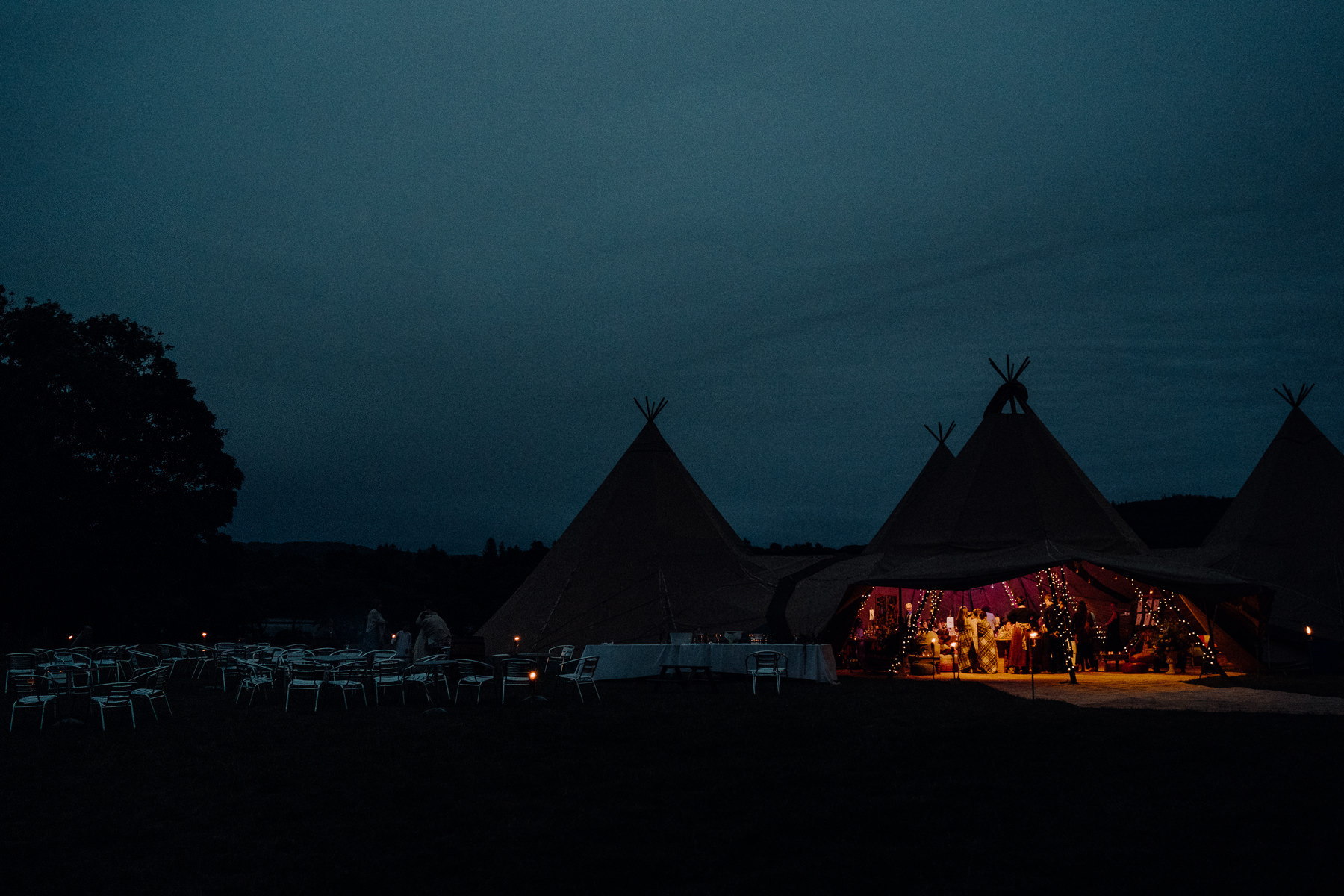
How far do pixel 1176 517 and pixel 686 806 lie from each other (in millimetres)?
50473

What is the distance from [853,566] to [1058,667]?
12.8 ft

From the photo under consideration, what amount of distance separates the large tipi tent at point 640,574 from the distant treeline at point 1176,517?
27779 mm

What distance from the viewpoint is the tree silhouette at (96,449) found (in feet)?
72.2

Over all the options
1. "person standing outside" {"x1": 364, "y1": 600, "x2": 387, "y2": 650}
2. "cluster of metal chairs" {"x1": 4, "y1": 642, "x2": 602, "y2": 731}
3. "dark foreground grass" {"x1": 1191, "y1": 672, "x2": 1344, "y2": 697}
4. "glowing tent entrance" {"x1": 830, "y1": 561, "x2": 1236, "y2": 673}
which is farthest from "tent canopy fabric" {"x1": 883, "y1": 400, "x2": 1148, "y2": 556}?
"person standing outside" {"x1": 364, "y1": 600, "x2": 387, "y2": 650}

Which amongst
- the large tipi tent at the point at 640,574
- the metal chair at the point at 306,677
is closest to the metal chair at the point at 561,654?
the large tipi tent at the point at 640,574

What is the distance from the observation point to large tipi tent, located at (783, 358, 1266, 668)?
15617 mm

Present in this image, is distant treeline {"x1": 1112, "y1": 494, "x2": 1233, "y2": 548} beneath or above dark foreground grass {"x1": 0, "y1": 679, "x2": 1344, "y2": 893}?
above

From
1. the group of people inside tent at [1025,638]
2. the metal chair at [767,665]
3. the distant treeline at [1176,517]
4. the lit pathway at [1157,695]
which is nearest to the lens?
the lit pathway at [1157,695]

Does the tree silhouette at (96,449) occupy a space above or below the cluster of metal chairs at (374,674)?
above

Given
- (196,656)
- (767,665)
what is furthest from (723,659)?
(196,656)

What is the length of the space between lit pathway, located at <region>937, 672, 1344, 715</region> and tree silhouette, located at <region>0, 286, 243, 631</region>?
1879 centimetres

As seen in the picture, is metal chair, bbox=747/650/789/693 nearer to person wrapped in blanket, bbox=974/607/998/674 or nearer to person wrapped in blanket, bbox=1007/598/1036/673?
person wrapped in blanket, bbox=974/607/998/674

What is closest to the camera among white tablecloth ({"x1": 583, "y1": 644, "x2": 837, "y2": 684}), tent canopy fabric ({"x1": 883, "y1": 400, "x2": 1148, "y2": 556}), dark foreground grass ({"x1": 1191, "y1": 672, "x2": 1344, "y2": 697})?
dark foreground grass ({"x1": 1191, "y1": 672, "x2": 1344, "y2": 697})

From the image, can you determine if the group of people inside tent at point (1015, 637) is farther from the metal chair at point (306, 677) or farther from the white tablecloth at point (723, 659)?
the metal chair at point (306, 677)
